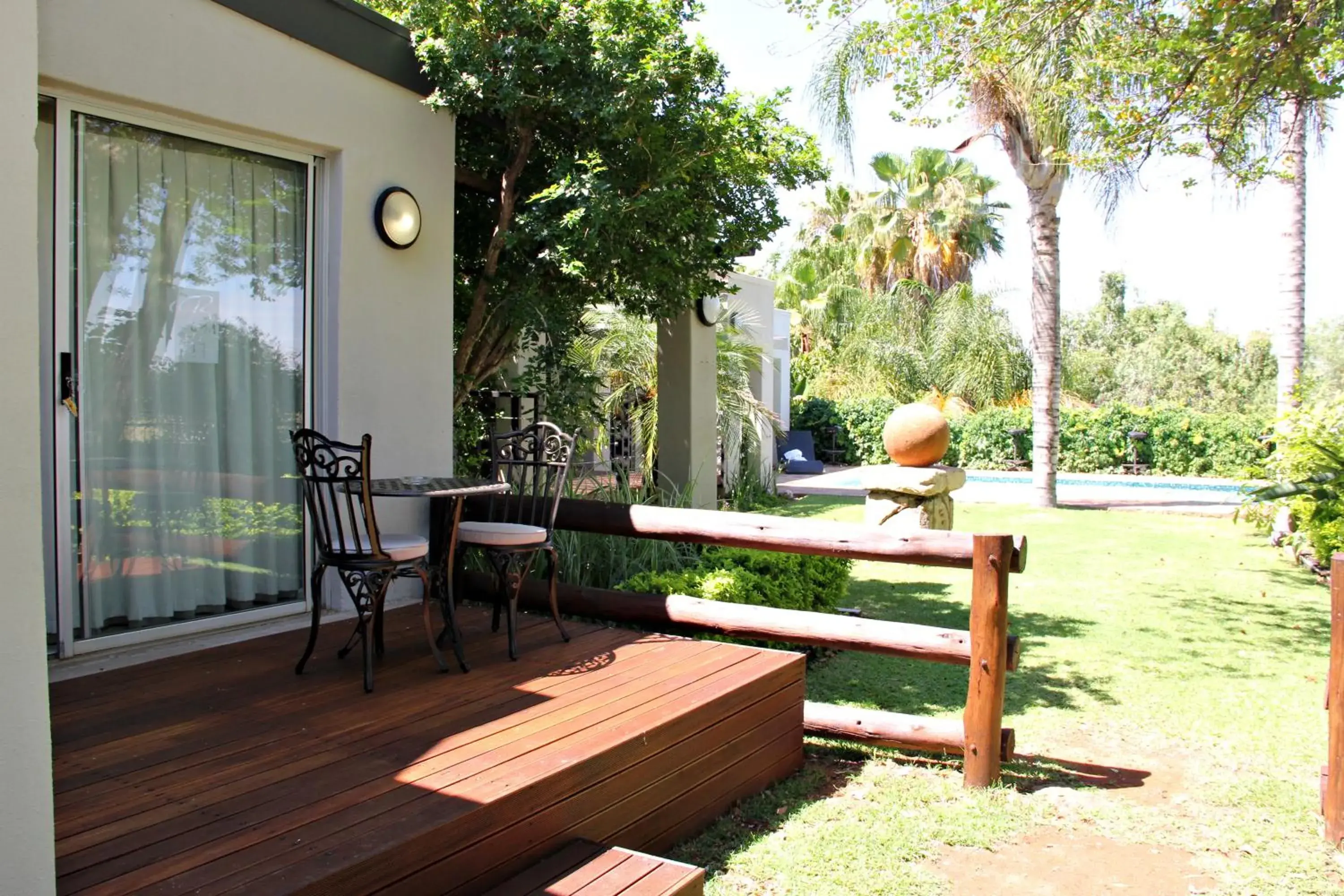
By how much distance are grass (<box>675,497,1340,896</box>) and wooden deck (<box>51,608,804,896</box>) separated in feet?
1.16

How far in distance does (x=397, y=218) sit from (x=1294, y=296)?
34.1 ft

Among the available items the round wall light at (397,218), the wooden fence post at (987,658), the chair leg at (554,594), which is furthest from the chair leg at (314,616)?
the wooden fence post at (987,658)

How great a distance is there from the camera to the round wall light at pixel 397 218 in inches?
191

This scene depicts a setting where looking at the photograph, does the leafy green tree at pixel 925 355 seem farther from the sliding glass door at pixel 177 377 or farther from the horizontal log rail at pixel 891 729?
the sliding glass door at pixel 177 377

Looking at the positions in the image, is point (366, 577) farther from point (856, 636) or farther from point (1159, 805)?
point (1159, 805)

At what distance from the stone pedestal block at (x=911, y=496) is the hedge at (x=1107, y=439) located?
10149 mm

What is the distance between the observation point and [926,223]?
26.3 meters

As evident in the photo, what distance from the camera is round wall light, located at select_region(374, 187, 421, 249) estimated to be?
15.9 feet

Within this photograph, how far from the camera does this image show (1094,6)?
741cm

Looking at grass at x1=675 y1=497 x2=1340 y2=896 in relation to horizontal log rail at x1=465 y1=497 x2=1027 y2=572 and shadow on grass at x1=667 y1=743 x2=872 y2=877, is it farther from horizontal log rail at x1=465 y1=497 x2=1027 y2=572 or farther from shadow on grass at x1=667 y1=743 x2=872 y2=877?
horizontal log rail at x1=465 y1=497 x2=1027 y2=572

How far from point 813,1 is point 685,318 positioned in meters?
2.83

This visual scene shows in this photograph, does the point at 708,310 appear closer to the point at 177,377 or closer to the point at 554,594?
the point at 554,594

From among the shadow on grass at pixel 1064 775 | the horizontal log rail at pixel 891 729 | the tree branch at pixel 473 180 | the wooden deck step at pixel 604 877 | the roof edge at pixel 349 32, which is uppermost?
the roof edge at pixel 349 32

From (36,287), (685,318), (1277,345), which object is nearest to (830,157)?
(685,318)
